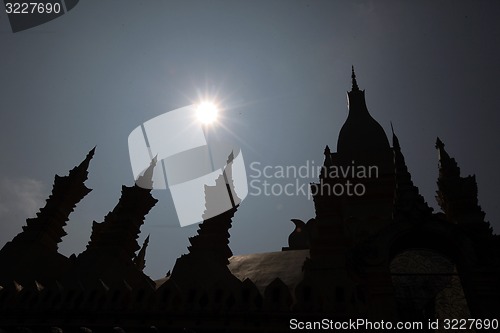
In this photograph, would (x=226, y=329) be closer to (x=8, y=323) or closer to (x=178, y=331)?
(x=178, y=331)

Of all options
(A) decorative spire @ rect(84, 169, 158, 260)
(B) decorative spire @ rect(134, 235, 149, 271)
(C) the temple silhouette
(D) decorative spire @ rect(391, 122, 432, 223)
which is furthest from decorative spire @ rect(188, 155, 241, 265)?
(B) decorative spire @ rect(134, 235, 149, 271)

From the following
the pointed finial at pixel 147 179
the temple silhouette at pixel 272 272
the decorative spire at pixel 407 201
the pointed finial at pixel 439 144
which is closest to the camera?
the temple silhouette at pixel 272 272

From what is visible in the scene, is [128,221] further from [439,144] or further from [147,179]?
[439,144]

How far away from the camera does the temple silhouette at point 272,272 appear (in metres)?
9.41

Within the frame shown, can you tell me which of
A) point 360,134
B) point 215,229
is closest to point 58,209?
point 215,229

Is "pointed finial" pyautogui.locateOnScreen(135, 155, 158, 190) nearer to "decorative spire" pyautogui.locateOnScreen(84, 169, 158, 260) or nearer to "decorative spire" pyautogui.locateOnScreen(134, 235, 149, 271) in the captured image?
"decorative spire" pyautogui.locateOnScreen(84, 169, 158, 260)

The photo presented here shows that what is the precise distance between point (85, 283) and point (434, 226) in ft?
43.3

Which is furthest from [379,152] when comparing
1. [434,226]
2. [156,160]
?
[434,226]

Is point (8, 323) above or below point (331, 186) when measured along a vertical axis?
below

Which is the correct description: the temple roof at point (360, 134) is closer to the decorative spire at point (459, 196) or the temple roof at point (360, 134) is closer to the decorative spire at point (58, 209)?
the decorative spire at point (459, 196)

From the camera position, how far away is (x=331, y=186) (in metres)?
15.4

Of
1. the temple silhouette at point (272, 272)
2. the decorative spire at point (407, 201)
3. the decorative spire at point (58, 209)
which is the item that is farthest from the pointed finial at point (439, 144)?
the decorative spire at point (58, 209)

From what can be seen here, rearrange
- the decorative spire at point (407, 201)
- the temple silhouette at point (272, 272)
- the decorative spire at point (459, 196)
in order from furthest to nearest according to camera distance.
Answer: the decorative spire at point (459, 196) → the decorative spire at point (407, 201) → the temple silhouette at point (272, 272)

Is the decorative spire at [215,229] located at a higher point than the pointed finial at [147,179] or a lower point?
lower
